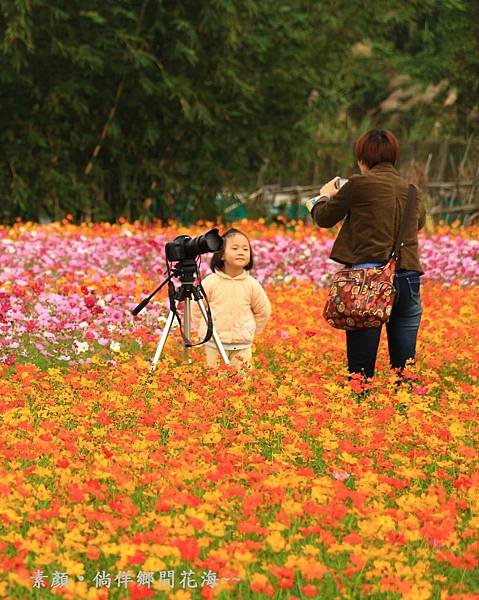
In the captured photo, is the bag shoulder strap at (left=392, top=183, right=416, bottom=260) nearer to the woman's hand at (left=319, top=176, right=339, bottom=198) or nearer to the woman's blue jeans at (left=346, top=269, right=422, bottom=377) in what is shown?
the woman's blue jeans at (left=346, top=269, right=422, bottom=377)

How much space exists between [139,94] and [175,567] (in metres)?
14.7

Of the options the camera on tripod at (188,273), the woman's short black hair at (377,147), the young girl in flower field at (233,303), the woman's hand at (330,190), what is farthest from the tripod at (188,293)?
the woman's short black hair at (377,147)

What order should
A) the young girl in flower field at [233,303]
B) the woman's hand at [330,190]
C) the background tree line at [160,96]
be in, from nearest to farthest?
the woman's hand at [330,190] < the young girl in flower field at [233,303] < the background tree line at [160,96]

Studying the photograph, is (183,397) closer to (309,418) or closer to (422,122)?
(309,418)

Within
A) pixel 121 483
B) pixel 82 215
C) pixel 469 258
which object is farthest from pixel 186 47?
pixel 121 483

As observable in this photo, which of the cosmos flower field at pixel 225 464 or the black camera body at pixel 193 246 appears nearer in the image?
the cosmos flower field at pixel 225 464

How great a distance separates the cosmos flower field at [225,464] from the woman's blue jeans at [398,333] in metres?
0.21

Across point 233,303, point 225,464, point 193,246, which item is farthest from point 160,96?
point 225,464

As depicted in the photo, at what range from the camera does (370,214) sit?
22.9 ft

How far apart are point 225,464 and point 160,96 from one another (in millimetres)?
14287

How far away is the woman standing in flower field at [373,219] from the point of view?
6.97 meters

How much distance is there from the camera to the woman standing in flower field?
697cm

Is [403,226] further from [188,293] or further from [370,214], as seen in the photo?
[188,293]

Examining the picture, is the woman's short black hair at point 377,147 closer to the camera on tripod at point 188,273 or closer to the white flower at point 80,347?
the camera on tripod at point 188,273
